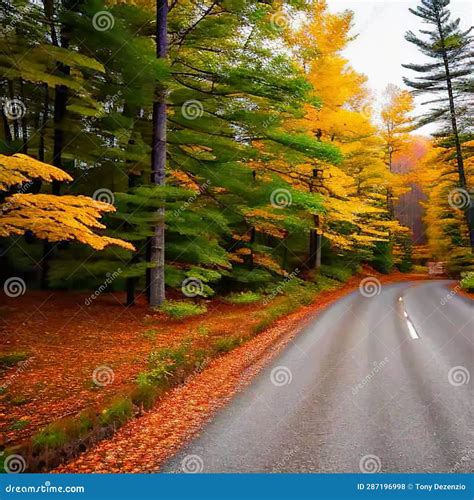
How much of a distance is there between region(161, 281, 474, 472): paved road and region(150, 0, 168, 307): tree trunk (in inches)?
176

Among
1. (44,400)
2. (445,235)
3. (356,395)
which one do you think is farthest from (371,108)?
(44,400)

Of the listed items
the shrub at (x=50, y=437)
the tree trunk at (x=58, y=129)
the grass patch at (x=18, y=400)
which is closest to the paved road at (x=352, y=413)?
the shrub at (x=50, y=437)

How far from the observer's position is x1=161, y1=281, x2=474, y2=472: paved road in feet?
13.3

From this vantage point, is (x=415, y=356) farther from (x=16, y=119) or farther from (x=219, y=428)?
(x=16, y=119)

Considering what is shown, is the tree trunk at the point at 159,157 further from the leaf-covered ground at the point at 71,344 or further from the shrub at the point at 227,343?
the shrub at the point at 227,343

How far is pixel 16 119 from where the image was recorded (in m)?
15.2

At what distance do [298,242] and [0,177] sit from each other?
21.1m

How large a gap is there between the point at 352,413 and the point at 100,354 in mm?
4965

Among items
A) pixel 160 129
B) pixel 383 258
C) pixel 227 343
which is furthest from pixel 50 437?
pixel 383 258

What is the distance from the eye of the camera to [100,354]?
7625 mm

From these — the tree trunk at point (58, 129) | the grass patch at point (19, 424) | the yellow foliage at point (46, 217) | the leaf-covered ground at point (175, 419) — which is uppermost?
the tree trunk at point (58, 129)

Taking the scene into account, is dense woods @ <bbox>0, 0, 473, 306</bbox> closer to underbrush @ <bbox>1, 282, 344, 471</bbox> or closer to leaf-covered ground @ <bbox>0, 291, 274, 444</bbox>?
leaf-covered ground @ <bbox>0, 291, 274, 444</bbox>

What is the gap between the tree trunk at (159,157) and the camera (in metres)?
10.5

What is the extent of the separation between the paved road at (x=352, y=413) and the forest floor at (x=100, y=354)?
61 centimetres
